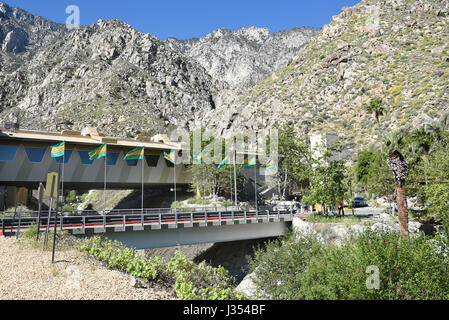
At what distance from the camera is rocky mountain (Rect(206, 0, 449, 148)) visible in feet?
219

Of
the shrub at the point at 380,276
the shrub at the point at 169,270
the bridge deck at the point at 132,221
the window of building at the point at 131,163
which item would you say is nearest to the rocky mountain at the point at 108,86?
the window of building at the point at 131,163

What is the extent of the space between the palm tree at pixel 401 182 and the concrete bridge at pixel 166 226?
9952mm

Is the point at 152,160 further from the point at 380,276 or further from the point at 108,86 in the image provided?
the point at 108,86

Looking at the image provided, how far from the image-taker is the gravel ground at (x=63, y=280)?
8438mm

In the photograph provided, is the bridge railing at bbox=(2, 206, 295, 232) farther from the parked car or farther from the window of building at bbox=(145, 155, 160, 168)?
the parked car

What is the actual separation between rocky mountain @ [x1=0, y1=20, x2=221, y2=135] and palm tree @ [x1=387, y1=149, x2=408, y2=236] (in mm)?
81232

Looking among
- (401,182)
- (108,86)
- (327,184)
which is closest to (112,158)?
(327,184)

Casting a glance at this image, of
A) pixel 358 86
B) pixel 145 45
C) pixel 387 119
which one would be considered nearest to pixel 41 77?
pixel 145 45

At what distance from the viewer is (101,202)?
5850cm

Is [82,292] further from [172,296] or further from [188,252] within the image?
[188,252]

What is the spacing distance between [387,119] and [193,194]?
46.4 metres

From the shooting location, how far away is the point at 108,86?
367 ft

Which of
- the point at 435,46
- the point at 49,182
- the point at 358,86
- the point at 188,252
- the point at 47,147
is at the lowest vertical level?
the point at 188,252

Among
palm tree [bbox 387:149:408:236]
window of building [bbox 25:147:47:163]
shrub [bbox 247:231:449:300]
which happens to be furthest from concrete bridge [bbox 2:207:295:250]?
window of building [bbox 25:147:47:163]
